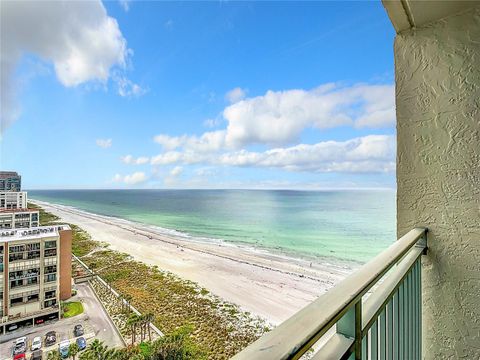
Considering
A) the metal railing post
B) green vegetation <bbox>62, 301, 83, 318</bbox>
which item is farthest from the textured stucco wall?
green vegetation <bbox>62, 301, 83, 318</bbox>

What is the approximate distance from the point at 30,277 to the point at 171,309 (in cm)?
290

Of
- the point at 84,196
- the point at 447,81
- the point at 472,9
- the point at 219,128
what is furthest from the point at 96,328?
the point at 219,128

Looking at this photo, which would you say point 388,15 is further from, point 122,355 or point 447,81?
point 122,355

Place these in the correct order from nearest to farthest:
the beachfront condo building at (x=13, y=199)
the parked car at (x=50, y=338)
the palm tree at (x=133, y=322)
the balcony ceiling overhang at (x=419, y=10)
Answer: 1. the balcony ceiling overhang at (x=419, y=10)
2. the parked car at (x=50, y=338)
3. the beachfront condo building at (x=13, y=199)
4. the palm tree at (x=133, y=322)

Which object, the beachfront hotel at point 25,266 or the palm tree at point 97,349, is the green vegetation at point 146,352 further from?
the beachfront hotel at point 25,266

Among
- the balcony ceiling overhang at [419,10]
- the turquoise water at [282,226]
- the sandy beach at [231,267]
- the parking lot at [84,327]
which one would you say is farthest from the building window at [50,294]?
the turquoise water at [282,226]

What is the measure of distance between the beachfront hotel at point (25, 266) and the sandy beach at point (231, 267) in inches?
111

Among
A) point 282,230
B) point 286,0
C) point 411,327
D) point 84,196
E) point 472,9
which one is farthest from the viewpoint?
point 282,230

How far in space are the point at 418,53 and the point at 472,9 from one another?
0.22 m

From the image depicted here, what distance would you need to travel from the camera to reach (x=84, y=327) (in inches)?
92.5

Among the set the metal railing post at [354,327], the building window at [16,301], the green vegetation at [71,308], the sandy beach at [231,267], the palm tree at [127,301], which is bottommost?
the sandy beach at [231,267]

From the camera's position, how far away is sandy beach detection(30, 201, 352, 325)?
18.8 ft

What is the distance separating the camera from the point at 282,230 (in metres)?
14.8

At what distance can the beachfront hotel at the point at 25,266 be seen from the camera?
1.91 m
